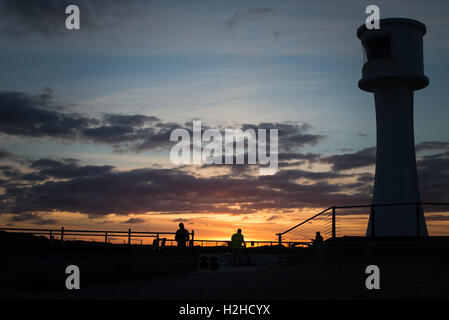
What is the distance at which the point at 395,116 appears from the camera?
28.9m

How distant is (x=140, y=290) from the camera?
19234 mm

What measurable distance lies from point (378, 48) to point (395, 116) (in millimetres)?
4104

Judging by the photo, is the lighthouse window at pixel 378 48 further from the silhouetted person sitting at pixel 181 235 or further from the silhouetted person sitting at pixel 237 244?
the silhouetted person sitting at pixel 181 235

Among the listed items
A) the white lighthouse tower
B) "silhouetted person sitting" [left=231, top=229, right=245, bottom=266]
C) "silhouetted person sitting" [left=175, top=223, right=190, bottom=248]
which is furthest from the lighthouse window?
"silhouetted person sitting" [left=175, top=223, right=190, bottom=248]

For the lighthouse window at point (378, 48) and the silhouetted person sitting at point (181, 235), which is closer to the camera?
the silhouetted person sitting at point (181, 235)

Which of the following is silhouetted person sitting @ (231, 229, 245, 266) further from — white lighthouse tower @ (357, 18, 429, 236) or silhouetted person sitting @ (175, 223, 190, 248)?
white lighthouse tower @ (357, 18, 429, 236)

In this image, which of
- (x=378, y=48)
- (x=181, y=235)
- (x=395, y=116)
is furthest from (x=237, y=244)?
(x=378, y=48)

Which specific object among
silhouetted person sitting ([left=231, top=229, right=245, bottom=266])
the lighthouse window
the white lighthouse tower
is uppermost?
the lighthouse window

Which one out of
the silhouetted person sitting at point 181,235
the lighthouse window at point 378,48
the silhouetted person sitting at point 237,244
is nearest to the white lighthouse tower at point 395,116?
the lighthouse window at point 378,48

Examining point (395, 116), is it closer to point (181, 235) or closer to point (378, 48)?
point (378, 48)

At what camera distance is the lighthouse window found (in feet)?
97.2

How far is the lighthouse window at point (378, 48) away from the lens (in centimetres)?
2964
